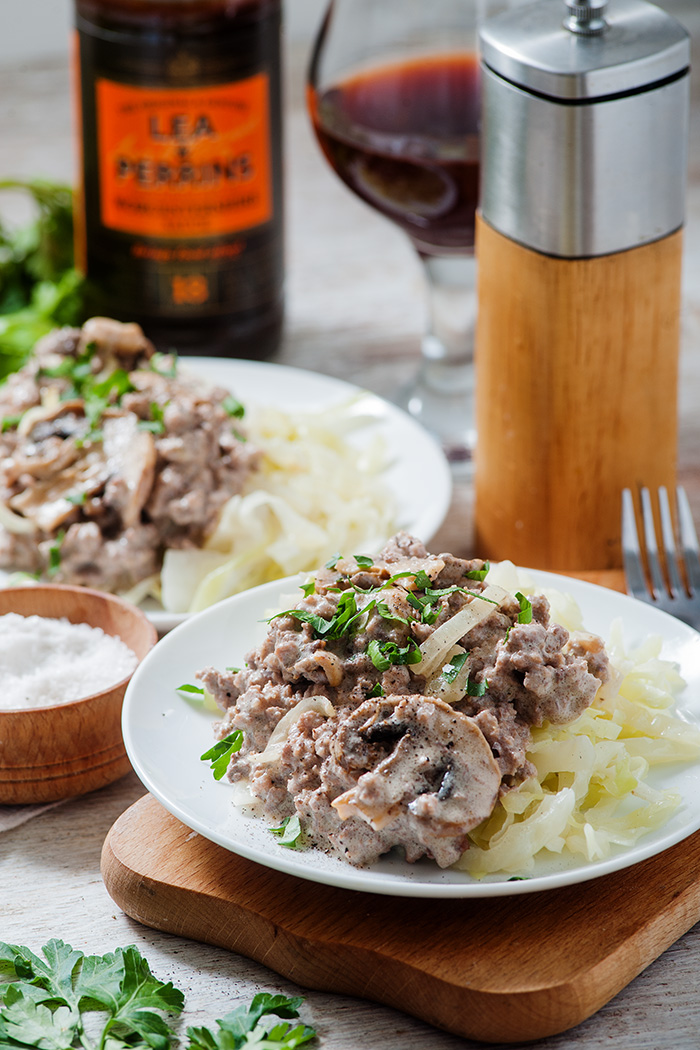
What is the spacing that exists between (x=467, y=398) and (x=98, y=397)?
968 millimetres

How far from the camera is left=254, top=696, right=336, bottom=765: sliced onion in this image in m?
1.71

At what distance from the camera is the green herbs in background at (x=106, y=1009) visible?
153 centimetres

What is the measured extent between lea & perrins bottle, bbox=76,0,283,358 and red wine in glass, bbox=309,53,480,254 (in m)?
0.25

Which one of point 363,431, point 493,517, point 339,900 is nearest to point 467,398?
point 363,431

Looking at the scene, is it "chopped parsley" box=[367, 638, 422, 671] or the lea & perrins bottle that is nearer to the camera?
"chopped parsley" box=[367, 638, 422, 671]

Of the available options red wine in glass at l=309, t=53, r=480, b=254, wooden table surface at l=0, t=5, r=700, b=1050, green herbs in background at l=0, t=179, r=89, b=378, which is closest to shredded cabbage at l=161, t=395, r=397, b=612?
Answer: wooden table surface at l=0, t=5, r=700, b=1050

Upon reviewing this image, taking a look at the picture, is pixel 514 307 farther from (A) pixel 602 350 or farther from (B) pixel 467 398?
(B) pixel 467 398

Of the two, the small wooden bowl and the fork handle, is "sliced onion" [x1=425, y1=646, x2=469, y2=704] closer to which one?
the small wooden bowl

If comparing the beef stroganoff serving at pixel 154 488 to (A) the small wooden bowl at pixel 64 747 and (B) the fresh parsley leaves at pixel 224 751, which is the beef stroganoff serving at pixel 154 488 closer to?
(A) the small wooden bowl at pixel 64 747

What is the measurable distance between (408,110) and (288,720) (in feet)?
5.08

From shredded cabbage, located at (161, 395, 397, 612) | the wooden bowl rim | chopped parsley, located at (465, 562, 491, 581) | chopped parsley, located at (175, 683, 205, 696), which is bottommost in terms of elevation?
shredded cabbage, located at (161, 395, 397, 612)

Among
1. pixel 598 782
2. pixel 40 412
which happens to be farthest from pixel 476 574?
pixel 40 412

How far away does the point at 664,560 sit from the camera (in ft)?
8.10

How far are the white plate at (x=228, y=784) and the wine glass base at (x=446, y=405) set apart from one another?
103cm
